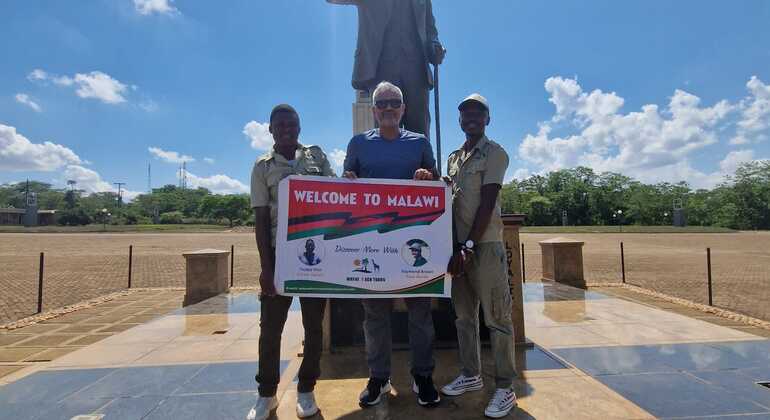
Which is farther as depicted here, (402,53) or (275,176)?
(402,53)

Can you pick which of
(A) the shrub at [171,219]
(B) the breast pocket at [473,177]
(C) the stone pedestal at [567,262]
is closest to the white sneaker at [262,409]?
(B) the breast pocket at [473,177]

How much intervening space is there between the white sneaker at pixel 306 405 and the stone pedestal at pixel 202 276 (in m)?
5.68

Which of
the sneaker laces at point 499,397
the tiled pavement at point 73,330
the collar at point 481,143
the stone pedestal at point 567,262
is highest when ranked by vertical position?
the collar at point 481,143

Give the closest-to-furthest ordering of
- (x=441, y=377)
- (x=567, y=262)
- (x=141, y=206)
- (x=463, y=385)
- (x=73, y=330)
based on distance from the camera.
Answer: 1. (x=463, y=385)
2. (x=441, y=377)
3. (x=73, y=330)
4. (x=567, y=262)
5. (x=141, y=206)

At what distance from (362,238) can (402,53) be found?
2.77m

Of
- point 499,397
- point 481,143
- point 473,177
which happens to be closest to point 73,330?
A: point 499,397

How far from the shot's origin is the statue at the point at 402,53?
435cm

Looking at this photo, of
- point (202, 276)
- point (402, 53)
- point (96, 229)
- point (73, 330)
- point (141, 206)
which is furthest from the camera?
point (141, 206)

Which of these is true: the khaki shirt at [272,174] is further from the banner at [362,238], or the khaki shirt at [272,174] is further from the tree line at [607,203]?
the tree line at [607,203]

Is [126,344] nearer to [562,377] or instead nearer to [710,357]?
[562,377]

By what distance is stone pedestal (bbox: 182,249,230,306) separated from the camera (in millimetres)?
7461

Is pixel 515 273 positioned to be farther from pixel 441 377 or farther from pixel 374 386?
pixel 374 386

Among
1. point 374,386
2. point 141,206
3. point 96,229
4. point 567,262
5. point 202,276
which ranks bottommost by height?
point 374,386

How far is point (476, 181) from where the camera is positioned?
8.60ft
